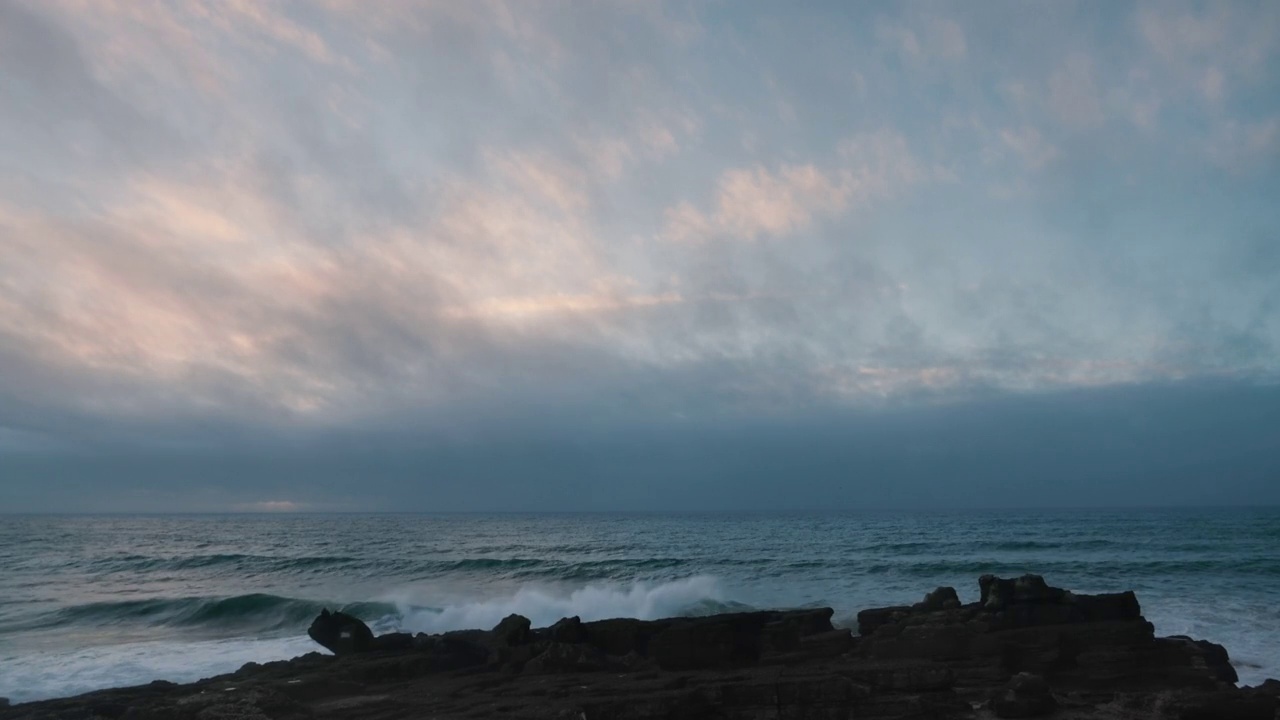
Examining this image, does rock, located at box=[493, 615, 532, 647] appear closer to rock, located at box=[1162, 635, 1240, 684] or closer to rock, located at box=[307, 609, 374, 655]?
rock, located at box=[307, 609, 374, 655]

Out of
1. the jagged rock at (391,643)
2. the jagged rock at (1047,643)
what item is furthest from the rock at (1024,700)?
the jagged rock at (391,643)

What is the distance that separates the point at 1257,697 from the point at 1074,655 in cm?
322

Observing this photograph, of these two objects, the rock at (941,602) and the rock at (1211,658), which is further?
the rock at (941,602)

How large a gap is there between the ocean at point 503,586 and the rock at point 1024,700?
9522 mm

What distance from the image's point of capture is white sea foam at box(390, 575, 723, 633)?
3067 cm

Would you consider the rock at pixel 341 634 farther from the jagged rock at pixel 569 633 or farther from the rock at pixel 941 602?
the rock at pixel 941 602

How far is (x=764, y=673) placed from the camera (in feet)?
41.7

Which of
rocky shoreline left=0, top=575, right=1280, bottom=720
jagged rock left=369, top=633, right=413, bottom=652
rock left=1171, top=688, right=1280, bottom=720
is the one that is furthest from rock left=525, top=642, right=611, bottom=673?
rock left=1171, top=688, right=1280, bottom=720

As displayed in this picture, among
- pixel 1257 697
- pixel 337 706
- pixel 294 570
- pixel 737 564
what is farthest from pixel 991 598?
pixel 294 570

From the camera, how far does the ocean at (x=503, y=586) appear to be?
22.9 m

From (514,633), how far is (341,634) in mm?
3882

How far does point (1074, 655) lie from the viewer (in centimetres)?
1406

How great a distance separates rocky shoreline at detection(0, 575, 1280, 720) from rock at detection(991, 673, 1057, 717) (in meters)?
0.02

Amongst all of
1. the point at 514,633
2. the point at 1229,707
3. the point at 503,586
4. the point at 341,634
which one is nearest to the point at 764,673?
the point at 514,633
